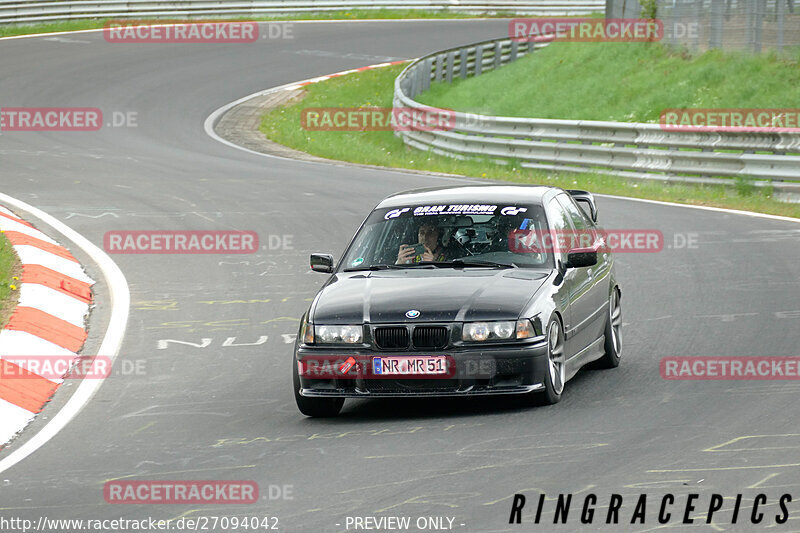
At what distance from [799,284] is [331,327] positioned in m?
5.87

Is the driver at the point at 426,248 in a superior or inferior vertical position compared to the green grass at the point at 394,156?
superior

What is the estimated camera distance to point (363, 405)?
9211 millimetres

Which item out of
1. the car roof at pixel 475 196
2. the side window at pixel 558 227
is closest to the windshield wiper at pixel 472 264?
the side window at pixel 558 227

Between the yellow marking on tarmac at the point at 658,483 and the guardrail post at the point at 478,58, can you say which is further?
the guardrail post at the point at 478,58

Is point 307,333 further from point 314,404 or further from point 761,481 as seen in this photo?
point 761,481

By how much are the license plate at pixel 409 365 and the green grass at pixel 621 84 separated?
Result: 58.9 feet

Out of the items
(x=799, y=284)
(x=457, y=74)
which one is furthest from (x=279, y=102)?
(x=799, y=284)

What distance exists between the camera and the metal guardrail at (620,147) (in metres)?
19.2

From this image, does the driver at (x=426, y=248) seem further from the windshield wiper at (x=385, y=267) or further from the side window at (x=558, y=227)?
the side window at (x=558, y=227)

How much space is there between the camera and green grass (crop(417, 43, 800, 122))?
26047mm

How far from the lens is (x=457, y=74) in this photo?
3734 cm

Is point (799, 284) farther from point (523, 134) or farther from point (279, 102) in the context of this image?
point (279, 102)

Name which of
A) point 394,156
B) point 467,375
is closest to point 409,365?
point 467,375

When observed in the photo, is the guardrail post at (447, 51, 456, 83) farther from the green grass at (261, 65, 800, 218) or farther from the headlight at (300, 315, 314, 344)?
the headlight at (300, 315, 314, 344)
